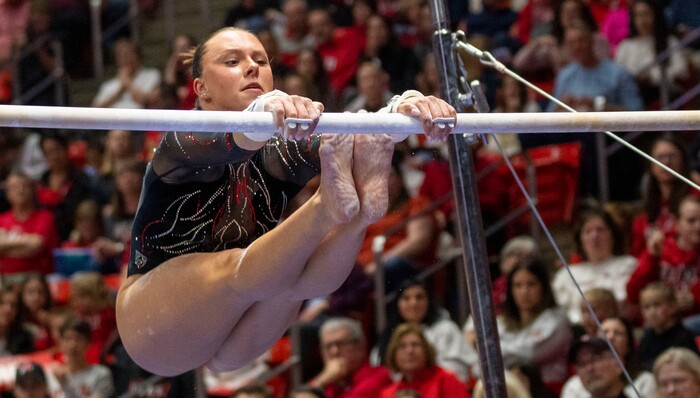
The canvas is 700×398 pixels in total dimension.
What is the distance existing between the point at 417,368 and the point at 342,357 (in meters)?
0.48

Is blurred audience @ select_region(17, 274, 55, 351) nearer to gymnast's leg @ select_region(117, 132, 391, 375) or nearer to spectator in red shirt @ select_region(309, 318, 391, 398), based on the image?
spectator in red shirt @ select_region(309, 318, 391, 398)

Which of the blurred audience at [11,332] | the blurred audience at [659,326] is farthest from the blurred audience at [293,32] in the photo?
the blurred audience at [659,326]

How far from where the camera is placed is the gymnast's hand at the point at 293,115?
9.73 feet

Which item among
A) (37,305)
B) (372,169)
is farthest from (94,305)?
(372,169)

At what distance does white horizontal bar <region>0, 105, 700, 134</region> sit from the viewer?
9.36ft

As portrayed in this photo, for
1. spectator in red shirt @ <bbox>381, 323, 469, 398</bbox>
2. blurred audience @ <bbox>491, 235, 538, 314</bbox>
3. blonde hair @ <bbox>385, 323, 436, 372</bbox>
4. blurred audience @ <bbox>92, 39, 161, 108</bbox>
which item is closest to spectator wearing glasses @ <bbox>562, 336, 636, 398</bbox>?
spectator in red shirt @ <bbox>381, 323, 469, 398</bbox>

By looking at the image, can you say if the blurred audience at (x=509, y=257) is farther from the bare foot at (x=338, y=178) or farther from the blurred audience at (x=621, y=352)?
the bare foot at (x=338, y=178)

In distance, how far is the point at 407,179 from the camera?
6.88m

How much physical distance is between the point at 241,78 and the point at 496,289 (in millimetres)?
2707

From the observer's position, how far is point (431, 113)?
3117 mm

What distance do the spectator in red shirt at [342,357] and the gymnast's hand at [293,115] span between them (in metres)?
2.63

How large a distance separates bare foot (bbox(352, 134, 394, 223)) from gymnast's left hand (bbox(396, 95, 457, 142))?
0.37ft

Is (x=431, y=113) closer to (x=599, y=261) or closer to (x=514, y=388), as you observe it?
(x=514, y=388)

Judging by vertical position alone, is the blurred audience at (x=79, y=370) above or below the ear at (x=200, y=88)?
below
